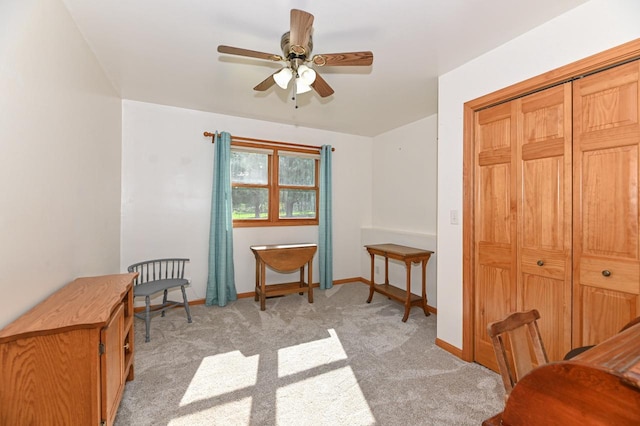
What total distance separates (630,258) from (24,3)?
326cm

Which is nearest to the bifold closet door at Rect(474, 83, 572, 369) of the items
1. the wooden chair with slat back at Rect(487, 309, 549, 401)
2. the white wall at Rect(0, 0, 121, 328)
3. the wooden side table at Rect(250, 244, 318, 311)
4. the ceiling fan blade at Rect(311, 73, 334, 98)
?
the wooden chair with slat back at Rect(487, 309, 549, 401)

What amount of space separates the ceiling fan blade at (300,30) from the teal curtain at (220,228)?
7.04 ft

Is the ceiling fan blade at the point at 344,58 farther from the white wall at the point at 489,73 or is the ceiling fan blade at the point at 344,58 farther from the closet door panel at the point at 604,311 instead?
the closet door panel at the point at 604,311

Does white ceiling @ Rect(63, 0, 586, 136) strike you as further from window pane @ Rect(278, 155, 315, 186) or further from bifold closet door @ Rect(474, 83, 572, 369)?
window pane @ Rect(278, 155, 315, 186)

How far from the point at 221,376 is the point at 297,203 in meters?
2.59

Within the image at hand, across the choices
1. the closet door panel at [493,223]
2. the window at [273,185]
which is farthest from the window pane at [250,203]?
the closet door panel at [493,223]

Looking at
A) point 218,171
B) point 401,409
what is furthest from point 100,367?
point 218,171

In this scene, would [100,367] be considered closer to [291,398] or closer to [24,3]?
[291,398]

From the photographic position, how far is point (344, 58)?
170 cm

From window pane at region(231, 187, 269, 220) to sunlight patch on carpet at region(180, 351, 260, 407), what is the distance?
1.91 meters

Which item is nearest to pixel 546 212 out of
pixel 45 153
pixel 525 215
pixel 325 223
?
pixel 525 215

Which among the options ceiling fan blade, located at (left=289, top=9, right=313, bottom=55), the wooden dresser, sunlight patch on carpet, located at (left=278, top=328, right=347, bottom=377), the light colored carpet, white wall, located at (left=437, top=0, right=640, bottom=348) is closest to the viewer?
the wooden dresser

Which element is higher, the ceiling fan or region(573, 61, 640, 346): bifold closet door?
the ceiling fan

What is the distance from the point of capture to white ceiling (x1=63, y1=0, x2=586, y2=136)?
1.66 m
